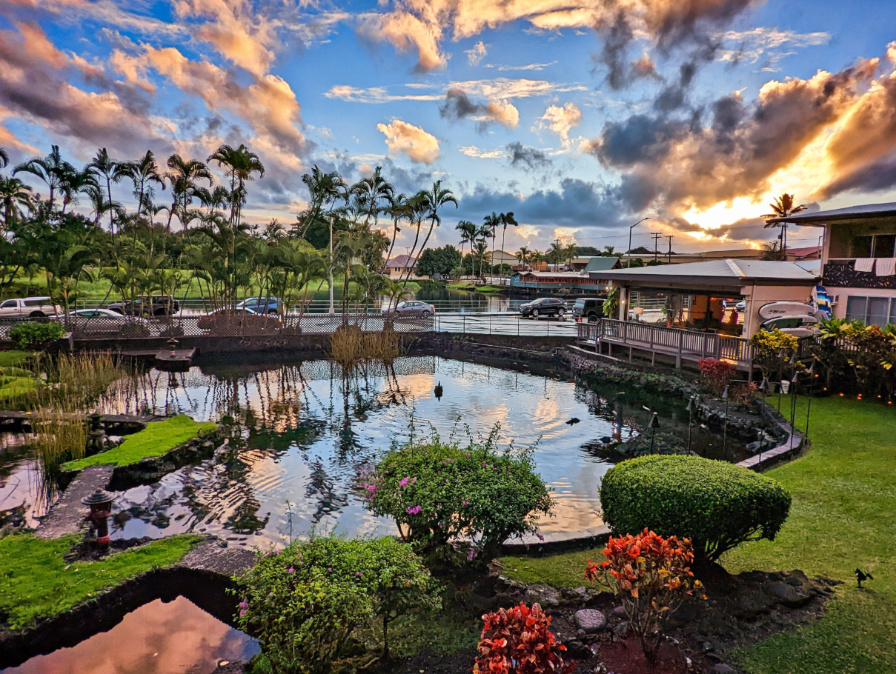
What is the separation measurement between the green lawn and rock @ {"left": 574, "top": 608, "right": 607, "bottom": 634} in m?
0.83

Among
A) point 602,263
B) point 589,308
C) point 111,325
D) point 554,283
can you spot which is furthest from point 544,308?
point 602,263

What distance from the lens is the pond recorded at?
8469mm

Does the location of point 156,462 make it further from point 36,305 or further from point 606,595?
point 36,305

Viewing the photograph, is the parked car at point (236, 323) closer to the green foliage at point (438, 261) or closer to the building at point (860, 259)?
the building at point (860, 259)

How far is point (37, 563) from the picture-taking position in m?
6.18

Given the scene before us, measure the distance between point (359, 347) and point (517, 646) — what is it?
59.6 ft

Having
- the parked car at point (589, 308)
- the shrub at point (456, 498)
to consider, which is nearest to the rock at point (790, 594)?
the shrub at point (456, 498)

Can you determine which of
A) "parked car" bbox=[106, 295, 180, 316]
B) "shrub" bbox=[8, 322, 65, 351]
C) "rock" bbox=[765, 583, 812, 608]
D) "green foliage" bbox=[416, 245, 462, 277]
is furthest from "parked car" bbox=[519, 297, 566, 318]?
"green foliage" bbox=[416, 245, 462, 277]

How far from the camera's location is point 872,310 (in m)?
16.7

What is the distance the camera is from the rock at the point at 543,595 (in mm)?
5500

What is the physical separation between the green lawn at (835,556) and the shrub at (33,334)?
22.3 meters

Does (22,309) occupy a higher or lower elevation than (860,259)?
lower

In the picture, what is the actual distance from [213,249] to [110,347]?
645 centimetres

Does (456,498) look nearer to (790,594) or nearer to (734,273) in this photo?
(790,594)
